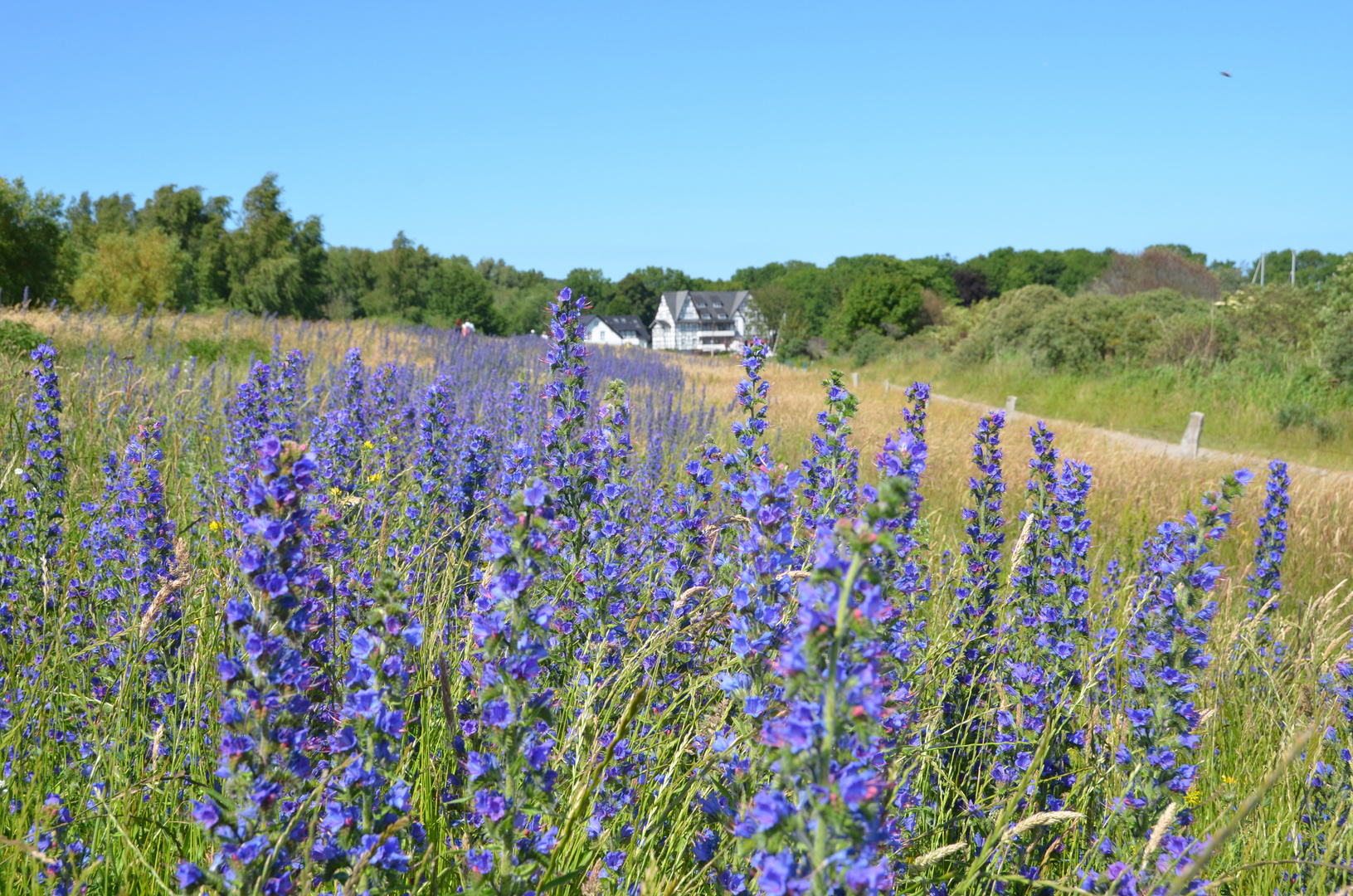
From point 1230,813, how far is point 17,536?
15.0ft

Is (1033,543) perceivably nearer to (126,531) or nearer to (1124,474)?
(126,531)

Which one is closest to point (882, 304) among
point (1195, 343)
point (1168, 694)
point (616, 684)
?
point (1195, 343)

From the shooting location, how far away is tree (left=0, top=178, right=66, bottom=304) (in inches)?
1143

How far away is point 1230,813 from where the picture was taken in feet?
8.53

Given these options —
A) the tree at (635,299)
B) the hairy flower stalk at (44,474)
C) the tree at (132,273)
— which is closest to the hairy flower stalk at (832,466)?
the hairy flower stalk at (44,474)

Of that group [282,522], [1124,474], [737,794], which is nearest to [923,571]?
[737,794]

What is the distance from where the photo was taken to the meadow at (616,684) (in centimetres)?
122

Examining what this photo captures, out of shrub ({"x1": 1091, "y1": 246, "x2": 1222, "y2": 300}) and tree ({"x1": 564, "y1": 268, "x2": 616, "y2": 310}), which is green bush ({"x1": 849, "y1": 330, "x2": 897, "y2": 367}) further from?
tree ({"x1": 564, "y1": 268, "x2": 616, "y2": 310})

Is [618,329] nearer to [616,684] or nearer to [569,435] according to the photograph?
[569,435]

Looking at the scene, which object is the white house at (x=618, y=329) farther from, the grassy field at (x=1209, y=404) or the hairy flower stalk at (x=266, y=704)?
the hairy flower stalk at (x=266, y=704)

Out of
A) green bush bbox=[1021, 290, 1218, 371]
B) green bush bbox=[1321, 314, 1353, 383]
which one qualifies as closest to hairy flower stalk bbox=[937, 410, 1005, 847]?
green bush bbox=[1321, 314, 1353, 383]

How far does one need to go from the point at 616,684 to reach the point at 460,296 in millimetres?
62546

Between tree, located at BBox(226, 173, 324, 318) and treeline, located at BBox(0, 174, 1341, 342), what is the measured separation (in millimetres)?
74

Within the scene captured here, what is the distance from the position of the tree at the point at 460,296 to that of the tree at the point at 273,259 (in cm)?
1049
